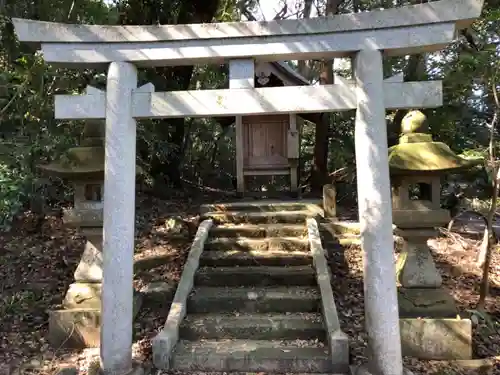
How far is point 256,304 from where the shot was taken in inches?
196

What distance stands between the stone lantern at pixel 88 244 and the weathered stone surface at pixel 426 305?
3.28 metres

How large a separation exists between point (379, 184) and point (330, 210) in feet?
11.9

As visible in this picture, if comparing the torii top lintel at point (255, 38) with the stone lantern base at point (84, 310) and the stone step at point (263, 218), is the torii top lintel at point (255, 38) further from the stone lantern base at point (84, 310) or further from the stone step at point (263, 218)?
the stone step at point (263, 218)

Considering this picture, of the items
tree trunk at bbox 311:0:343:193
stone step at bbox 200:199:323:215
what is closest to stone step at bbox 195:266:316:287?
stone step at bbox 200:199:323:215

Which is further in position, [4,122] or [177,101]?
[4,122]

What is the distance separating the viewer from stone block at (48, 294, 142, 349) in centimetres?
445

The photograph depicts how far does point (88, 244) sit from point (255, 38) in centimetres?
291

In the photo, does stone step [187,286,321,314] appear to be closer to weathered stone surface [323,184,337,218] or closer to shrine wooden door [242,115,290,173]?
weathered stone surface [323,184,337,218]

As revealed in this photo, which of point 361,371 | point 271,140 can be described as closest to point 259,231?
point 361,371

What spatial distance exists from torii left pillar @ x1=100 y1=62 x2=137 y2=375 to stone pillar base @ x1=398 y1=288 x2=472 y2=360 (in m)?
2.77

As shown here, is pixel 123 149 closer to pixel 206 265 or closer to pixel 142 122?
pixel 206 265

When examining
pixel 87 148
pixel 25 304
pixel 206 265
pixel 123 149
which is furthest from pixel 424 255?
pixel 25 304

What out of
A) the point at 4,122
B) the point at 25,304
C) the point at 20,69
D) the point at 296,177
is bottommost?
the point at 25,304

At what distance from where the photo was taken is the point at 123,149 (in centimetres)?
396
